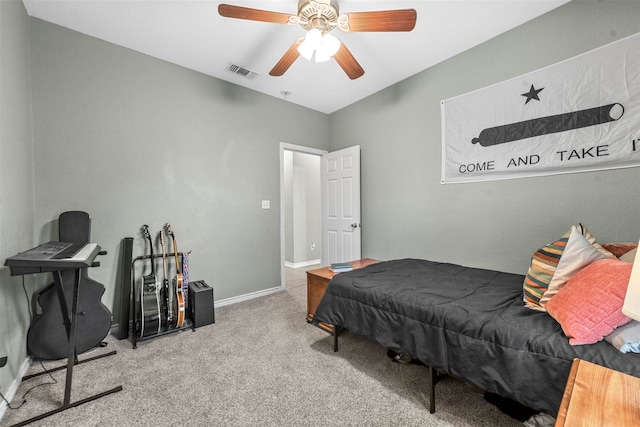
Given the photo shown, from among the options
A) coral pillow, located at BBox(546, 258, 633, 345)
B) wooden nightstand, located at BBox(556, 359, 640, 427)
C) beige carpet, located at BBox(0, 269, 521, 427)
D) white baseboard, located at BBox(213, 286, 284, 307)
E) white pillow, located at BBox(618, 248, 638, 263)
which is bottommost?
beige carpet, located at BBox(0, 269, 521, 427)

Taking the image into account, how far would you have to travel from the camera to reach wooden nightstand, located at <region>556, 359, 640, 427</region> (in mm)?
665

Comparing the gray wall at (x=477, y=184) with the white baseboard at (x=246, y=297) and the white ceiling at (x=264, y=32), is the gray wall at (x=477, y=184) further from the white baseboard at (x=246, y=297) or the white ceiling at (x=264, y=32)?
the white baseboard at (x=246, y=297)

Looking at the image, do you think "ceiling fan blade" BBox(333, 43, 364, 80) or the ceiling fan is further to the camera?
"ceiling fan blade" BBox(333, 43, 364, 80)

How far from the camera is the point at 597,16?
199 cm

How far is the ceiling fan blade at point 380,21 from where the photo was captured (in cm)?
169

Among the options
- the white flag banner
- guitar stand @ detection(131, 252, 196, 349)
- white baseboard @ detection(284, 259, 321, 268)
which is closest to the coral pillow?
the white flag banner

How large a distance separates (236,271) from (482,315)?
2.72 meters

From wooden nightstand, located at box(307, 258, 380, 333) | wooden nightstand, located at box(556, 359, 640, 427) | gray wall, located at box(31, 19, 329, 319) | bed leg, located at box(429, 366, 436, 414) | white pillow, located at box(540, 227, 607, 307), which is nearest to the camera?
wooden nightstand, located at box(556, 359, 640, 427)

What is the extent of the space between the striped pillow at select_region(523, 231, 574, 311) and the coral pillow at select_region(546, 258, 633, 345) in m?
0.24

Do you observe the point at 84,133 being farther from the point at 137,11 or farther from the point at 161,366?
the point at 161,366

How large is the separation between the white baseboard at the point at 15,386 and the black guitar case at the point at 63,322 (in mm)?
81

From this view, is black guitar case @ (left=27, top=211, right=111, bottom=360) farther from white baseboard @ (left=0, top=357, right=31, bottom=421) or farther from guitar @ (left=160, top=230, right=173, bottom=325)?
guitar @ (left=160, top=230, right=173, bottom=325)

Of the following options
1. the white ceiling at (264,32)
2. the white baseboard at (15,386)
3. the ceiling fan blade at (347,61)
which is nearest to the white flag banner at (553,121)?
the white ceiling at (264,32)

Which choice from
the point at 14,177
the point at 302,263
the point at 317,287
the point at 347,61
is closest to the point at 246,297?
the point at 317,287
